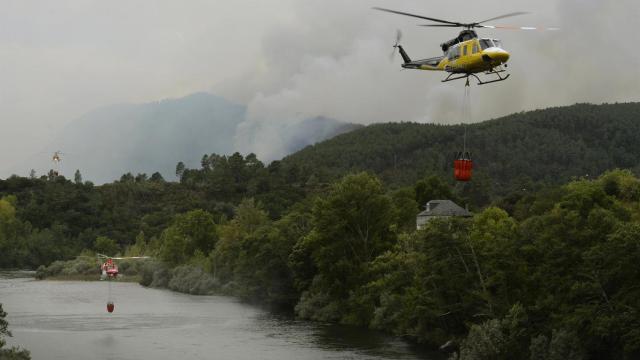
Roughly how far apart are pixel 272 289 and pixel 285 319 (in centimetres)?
2105

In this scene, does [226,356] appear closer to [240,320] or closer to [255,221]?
[240,320]

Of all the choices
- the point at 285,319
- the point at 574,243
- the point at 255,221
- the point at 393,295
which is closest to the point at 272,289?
the point at 285,319

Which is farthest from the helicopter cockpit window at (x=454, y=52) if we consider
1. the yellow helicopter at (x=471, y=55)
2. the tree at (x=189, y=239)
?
the tree at (x=189, y=239)

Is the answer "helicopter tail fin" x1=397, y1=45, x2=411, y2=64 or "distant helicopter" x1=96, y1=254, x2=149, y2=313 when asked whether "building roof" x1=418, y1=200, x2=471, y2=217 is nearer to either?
"distant helicopter" x1=96, y1=254, x2=149, y2=313

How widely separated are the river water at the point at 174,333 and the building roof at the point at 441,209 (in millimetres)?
32679

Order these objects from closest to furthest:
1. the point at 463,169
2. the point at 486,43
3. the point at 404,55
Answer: the point at 463,169 < the point at 486,43 < the point at 404,55

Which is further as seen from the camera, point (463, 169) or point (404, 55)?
point (404, 55)

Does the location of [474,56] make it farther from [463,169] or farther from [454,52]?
[463,169]

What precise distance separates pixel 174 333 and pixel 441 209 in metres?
57.9

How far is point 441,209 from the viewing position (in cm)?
12850

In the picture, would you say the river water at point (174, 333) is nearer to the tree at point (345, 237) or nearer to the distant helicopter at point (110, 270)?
the distant helicopter at point (110, 270)

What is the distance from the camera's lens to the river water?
68.7 meters

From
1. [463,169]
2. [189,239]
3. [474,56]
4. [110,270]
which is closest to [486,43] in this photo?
[474,56]

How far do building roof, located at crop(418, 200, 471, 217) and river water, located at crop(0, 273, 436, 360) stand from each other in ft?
107
